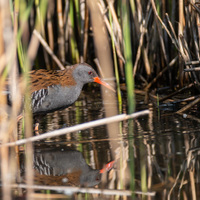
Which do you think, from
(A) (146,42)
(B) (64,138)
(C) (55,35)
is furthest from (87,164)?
(C) (55,35)

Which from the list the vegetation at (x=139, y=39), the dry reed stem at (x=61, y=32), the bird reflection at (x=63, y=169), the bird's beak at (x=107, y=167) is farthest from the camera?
the dry reed stem at (x=61, y=32)

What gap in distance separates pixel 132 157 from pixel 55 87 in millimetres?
1495

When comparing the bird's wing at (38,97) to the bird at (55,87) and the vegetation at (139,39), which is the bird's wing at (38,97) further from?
the vegetation at (139,39)

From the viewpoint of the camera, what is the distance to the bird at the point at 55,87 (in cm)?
452

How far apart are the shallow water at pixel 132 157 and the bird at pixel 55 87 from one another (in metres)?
0.26

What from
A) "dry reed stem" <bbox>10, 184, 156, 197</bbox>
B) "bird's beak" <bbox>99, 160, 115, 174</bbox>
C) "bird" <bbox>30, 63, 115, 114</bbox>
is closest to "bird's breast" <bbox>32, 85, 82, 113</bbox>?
"bird" <bbox>30, 63, 115, 114</bbox>

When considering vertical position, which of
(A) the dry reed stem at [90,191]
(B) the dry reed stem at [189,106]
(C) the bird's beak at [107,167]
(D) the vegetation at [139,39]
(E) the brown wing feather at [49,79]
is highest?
(D) the vegetation at [139,39]

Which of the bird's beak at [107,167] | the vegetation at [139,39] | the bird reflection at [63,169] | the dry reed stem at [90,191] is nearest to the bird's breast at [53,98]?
the vegetation at [139,39]

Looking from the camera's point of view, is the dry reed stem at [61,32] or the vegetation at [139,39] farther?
the dry reed stem at [61,32]

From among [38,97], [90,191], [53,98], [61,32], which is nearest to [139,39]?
[61,32]

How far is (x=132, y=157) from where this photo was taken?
346cm

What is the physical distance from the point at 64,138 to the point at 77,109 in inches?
54.2

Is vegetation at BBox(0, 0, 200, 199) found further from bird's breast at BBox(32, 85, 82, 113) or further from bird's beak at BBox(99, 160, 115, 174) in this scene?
bird's beak at BBox(99, 160, 115, 174)

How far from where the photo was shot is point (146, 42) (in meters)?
6.40
